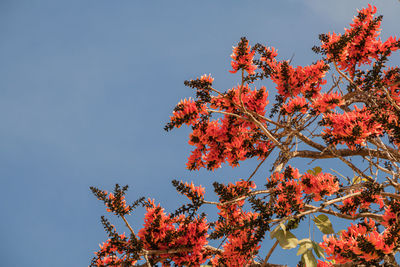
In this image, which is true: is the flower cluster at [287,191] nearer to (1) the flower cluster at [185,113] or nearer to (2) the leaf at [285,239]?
(2) the leaf at [285,239]

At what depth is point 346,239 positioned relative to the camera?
3.89 m

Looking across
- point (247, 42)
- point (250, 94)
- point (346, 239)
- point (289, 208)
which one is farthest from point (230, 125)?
point (346, 239)

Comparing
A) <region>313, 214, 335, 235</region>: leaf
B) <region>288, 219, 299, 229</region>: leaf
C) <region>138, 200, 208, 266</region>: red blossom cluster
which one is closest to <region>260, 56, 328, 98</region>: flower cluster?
<region>313, 214, 335, 235</region>: leaf

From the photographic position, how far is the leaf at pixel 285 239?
3596 millimetres

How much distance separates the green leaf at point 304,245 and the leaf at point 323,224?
0.42 m

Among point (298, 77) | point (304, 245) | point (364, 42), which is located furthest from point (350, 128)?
point (364, 42)

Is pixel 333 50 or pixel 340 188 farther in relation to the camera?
pixel 333 50

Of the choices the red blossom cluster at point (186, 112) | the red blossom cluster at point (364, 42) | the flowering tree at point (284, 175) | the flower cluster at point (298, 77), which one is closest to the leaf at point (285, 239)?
the flowering tree at point (284, 175)

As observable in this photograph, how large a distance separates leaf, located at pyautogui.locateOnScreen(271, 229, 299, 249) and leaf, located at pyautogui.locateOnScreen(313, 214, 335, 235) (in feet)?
2.09

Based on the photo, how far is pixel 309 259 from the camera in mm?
3576

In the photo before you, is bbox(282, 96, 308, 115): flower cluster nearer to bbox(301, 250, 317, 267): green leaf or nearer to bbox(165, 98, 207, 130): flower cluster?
bbox(165, 98, 207, 130): flower cluster

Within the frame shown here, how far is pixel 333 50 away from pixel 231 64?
1608 millimetres

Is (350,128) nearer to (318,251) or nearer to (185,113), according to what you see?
(318,251)

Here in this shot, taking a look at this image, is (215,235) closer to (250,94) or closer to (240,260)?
(240,260)
